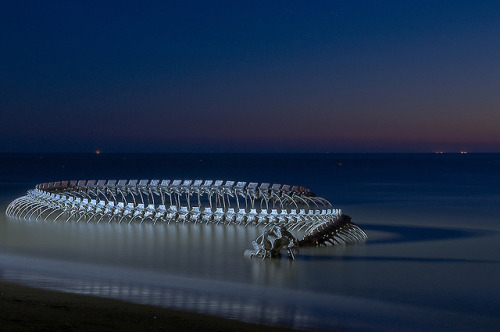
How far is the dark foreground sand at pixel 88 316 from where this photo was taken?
820 cm

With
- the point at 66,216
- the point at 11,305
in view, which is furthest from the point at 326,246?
the point at 66,216

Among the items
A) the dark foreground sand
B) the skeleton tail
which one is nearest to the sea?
the skeleton tail

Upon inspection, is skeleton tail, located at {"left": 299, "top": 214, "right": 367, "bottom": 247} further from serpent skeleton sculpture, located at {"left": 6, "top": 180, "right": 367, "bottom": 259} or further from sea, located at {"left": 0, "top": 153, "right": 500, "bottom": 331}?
sea, located at {"left": 0, "top": 153, "right": 500, "bottom": 331}

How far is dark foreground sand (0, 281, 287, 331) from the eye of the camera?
26.9ft

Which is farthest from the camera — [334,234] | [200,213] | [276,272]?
[200,213]

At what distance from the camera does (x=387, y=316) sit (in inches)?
436

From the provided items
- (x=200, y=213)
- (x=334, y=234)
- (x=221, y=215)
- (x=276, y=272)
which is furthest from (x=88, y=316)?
(x=200, y=213)

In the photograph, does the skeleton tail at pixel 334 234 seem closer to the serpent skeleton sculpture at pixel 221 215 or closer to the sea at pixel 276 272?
the serpent skeleton sculpture at pixel 221 215

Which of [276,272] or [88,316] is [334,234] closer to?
[276,272]

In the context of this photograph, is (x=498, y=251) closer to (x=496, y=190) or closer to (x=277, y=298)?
(x=277, y=298)

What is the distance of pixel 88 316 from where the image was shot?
9000mm

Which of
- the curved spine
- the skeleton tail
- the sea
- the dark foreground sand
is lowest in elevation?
the dark foreground sand

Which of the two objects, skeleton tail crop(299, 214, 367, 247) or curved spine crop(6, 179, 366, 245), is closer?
skeleton tail crop(299, 214, 367, 247)

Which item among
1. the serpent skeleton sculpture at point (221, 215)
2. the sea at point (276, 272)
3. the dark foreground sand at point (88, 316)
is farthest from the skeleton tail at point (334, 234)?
the dark foreground sand at point (88, 316)
